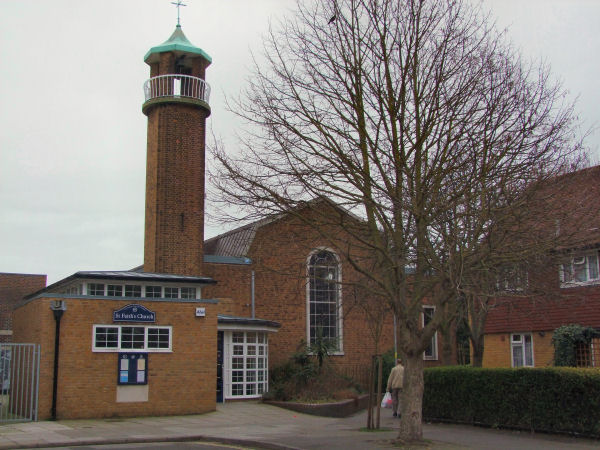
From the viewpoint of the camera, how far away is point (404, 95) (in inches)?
543

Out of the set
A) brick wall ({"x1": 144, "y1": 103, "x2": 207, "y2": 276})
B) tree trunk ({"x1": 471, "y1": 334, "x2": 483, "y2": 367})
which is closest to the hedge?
tree trunk ({"x1": 471, "y1": 334, "x2": 483, "y2": 367})

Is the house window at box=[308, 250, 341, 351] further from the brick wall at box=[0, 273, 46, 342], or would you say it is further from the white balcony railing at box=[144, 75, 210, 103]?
the brick wall at box=[0, 273, 46, 342]

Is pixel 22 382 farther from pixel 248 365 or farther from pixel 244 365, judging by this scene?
pixel 248 365

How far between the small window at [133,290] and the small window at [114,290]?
0.19 meters

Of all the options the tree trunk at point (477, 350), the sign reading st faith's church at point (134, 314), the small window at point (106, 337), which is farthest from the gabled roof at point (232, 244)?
the tree trunk at point (477, 350)

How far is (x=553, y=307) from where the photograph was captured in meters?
23.3

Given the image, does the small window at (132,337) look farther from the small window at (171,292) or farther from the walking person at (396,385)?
the walking person at (396,385)

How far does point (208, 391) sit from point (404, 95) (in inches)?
443

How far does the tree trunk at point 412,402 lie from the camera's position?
13719 mm

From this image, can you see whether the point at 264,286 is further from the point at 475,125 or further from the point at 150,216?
the point at 475,125

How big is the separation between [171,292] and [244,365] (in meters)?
4.33

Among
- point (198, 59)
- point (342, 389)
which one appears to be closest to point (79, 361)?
point (342, 389)

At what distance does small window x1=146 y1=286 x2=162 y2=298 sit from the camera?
71.2 ft

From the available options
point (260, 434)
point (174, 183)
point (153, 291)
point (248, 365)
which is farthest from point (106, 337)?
point (174, 183)
